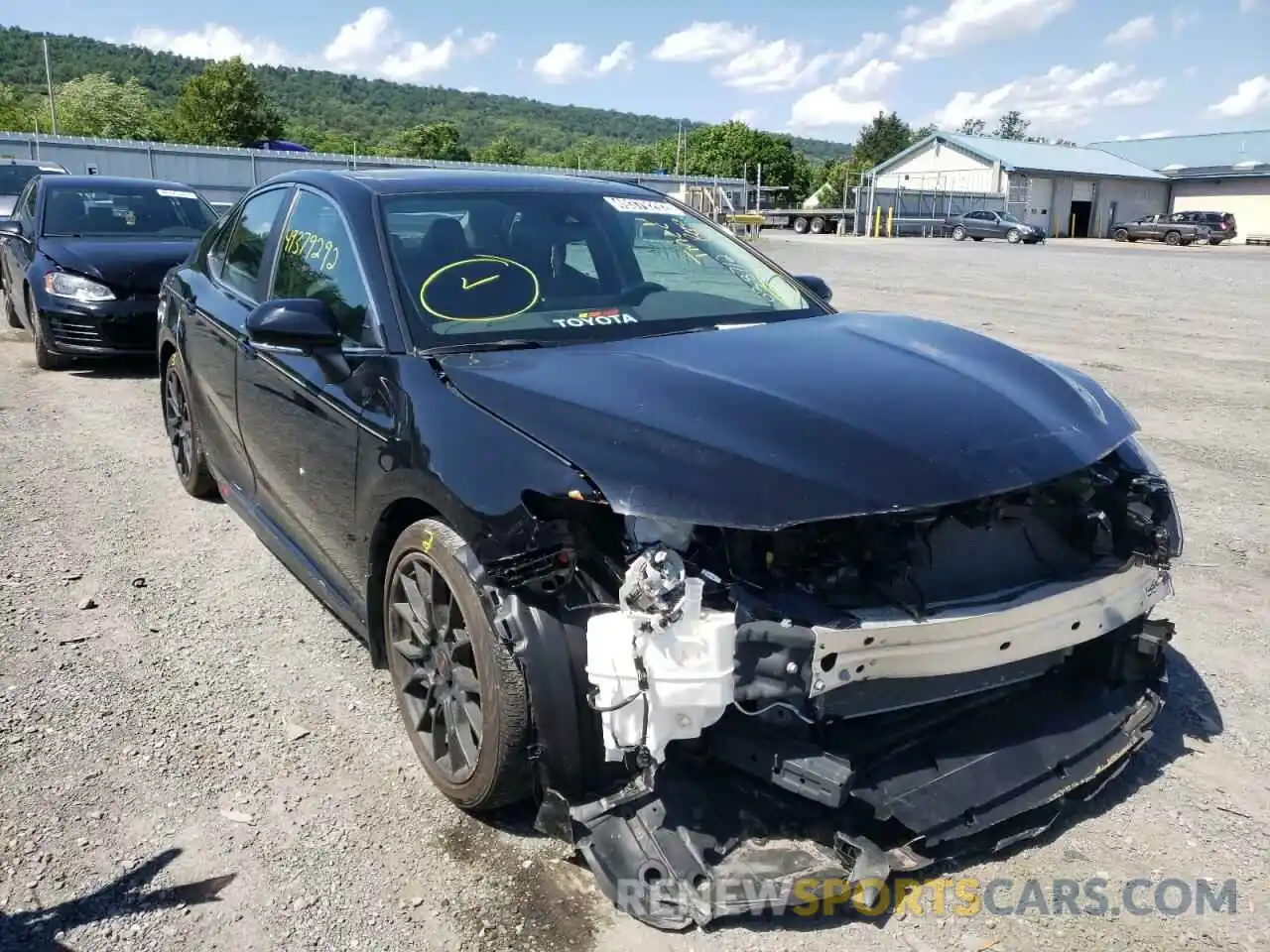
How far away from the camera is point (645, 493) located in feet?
7.42

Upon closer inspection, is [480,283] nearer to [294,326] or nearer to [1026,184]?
[294,326]

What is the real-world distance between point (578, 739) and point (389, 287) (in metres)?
1.60

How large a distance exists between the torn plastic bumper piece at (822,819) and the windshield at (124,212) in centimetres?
880

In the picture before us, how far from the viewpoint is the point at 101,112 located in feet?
217

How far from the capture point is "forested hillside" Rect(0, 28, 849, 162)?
360ft

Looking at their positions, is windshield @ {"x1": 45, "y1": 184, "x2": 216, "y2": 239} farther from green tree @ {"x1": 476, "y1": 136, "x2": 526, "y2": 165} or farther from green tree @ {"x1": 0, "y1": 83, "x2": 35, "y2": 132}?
green tree @ {"x1": 476, "y1": 136, "x2": 526, "y2": 165}

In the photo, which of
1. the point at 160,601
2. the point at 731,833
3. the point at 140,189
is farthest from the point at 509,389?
the point at 140,189

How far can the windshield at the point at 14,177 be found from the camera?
44.9 ft

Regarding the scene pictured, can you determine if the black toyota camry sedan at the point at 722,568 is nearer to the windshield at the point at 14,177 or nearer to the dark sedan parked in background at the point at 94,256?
the dark sedan parked in background at the point at 94,256

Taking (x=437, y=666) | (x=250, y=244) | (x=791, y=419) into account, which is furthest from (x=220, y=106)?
(x=791, y=419)

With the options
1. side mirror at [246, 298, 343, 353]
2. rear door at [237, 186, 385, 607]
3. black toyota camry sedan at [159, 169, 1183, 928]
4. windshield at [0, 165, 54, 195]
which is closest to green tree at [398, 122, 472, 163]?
windshield at [0, 165, 54, 195]

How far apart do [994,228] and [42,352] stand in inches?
1619

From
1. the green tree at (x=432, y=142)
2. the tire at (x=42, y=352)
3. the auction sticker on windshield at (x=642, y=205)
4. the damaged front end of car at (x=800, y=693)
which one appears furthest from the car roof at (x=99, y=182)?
the green tree at (x=432, y=142)

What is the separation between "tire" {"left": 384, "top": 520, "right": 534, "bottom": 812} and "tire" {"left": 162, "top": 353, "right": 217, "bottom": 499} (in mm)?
2647
